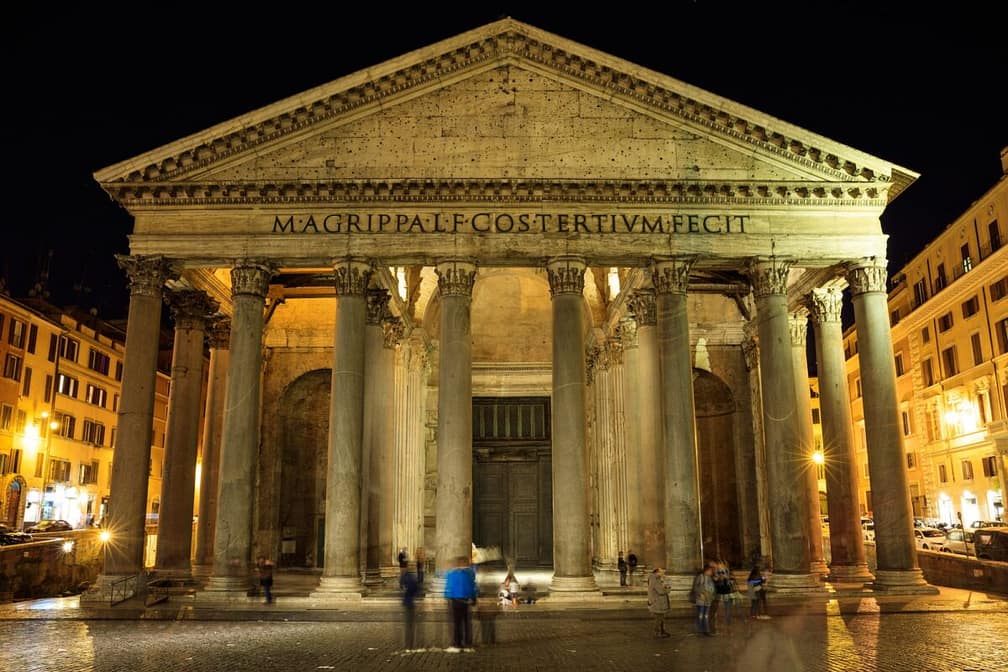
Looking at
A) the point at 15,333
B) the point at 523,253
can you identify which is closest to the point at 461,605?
the point at 523,253

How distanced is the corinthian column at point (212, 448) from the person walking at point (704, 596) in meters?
13.8

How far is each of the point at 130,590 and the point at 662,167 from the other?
14.7 metres

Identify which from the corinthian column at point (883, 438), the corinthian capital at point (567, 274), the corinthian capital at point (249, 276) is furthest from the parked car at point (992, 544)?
the corinthian capital at point (249, 276)

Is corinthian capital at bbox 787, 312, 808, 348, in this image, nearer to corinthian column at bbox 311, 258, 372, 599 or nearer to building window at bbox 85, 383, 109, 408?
corinthian column at bbox 311, 258, 372, 599

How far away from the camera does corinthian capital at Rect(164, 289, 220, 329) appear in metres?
22.0

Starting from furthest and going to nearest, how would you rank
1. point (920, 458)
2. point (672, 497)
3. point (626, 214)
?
point (920, 458), point (626, 214), point (672, 497)

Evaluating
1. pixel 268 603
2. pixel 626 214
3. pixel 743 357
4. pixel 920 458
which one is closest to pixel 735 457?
pixel 743 357

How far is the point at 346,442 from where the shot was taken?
17953 millimetres

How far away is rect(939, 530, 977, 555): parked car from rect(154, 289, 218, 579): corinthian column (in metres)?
21.4

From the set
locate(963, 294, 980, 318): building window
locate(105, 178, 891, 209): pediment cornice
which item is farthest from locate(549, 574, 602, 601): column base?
locate(963, 294, 980, 318): building window

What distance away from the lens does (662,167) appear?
19.2m

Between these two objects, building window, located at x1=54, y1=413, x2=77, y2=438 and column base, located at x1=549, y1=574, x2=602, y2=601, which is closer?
column base, located at x1=549, y1=574, x2=602, y2=601

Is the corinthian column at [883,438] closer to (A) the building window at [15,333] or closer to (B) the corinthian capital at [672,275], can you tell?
(B) the corinthian capital at [672,275]

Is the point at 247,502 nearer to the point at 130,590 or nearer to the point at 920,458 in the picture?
the point at 130,590
